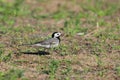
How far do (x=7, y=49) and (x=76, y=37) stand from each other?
8.45ft

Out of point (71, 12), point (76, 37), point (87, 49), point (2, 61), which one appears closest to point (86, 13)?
point (71, 12)

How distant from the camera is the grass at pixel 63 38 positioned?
10.4 meters

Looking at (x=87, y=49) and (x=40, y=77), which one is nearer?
(x=40, y=77)

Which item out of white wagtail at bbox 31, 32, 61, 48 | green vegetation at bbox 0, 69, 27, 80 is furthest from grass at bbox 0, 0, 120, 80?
white wagtail at bbox 31, 32, 61, 48

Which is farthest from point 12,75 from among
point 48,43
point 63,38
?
point 63,38

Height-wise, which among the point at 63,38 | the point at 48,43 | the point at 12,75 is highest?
the point at 48,43

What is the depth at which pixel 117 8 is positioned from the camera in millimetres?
18875

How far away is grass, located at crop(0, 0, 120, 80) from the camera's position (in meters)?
10.4

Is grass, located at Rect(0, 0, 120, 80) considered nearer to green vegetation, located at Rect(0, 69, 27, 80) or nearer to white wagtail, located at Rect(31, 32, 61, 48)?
green vegetation, located at Rect(0, 69, 27, 80)

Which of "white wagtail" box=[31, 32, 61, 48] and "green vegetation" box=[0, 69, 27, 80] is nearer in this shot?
"green vegetation" box=[0, 69, 27, 80]

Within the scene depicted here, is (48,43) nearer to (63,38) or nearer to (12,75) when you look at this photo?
(63,38)

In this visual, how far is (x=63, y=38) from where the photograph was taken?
14.0m

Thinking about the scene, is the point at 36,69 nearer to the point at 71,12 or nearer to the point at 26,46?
the point at 26,46

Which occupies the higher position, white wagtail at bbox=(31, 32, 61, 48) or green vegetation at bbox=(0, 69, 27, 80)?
white wagtail at bbox=(31, 32, 61, 48)
